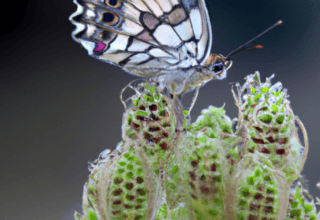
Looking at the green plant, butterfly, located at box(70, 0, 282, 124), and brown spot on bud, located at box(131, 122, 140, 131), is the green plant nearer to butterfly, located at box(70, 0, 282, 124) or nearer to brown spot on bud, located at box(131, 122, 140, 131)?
brown spot on bud, located at box(131, 122, 140, 131)

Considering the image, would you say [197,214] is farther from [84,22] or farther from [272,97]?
[84,22]

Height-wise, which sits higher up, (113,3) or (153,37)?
(113,3)

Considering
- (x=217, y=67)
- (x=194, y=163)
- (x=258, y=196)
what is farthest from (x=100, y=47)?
(x=258, y=196)

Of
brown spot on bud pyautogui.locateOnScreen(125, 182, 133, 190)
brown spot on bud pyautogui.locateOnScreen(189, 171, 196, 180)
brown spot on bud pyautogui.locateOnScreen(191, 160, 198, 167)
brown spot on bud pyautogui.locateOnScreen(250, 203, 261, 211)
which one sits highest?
brown spot on bud pyautogui.locateOnScreen(191, 160, 198, 167)

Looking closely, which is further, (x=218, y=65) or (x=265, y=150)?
(x=218, y=65)

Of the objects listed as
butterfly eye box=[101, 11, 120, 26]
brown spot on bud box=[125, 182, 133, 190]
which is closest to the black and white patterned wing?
butterfly eye box=[101, 11, 120, 26]

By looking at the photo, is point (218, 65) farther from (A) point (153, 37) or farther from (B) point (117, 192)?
(B) point (117, 192)

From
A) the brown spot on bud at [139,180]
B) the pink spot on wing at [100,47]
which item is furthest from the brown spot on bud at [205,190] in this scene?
the pink spot on wing at [100,47]
